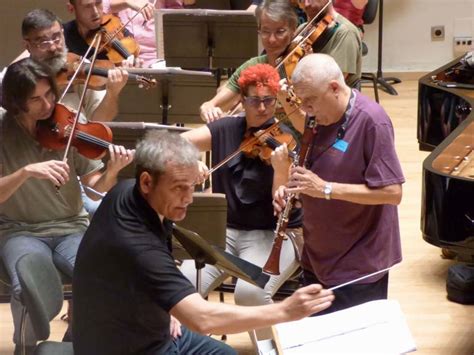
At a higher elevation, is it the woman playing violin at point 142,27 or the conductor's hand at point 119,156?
the woman playing violin at point 142,27

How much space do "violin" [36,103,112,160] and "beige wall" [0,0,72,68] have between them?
3.20 metres

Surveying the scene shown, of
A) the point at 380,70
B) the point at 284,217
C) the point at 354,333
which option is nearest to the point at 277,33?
the point at 284,217

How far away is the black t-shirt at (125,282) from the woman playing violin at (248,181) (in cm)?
119

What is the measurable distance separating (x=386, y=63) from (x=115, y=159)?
5351mm

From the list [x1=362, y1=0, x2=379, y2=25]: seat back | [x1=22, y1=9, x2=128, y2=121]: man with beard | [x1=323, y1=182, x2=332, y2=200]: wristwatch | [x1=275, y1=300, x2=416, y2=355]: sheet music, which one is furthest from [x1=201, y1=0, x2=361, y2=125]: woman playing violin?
[x1=362, y1=0, x2=379, y2=25]: seat back

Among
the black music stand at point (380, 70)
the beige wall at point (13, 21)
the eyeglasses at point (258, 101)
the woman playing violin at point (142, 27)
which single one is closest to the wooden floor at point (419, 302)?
the eyeglasses at point (258, 101)

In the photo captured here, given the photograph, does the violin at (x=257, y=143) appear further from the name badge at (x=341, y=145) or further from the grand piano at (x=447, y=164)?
the name badge at (x=341, y=145)

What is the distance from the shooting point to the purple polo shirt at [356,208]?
11.1 feet

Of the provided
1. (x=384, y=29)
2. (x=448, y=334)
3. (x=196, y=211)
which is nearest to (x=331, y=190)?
(x=196, y=211)

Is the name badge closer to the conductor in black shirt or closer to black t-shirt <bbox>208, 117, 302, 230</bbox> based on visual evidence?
the conductor in black shirt

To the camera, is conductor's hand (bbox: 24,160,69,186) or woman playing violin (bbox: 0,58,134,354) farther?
woman playing violin (bbox: 0,58,134,354)

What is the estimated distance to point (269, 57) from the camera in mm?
4734

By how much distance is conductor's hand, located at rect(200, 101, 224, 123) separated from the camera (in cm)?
451

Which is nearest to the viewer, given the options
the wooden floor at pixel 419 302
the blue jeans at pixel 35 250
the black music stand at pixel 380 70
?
the blue jeans at pixel 35 250
